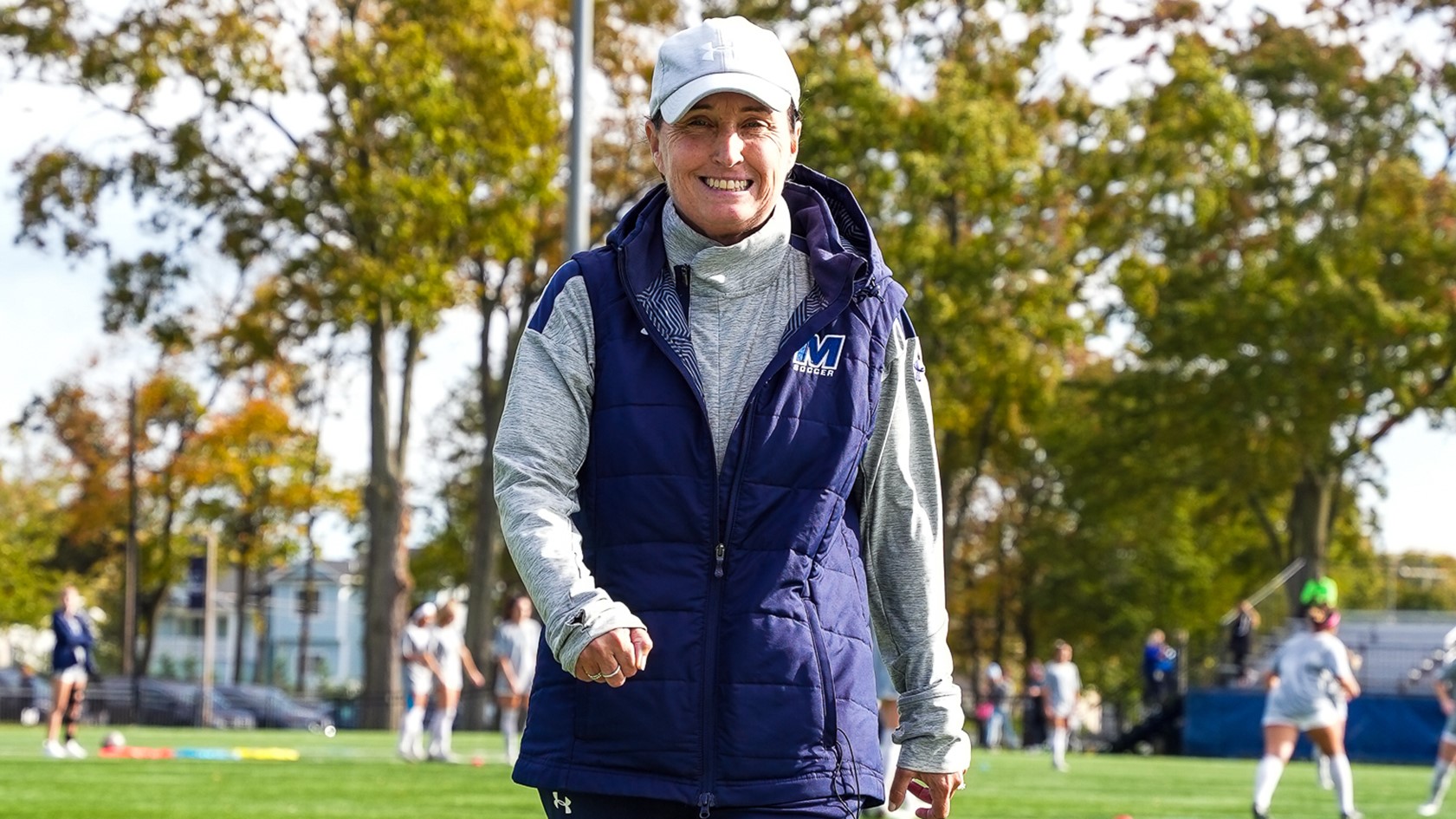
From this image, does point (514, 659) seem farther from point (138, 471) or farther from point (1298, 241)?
point (138, 471)

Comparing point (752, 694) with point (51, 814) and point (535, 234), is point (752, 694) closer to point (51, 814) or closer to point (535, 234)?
point (51, 814)

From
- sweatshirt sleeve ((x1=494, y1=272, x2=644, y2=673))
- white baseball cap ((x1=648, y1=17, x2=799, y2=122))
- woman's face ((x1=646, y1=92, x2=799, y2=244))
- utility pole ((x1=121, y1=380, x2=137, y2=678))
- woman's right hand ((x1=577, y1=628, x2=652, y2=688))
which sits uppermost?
utility pole ((x1=121, y1=380, x2=137, y2=678))

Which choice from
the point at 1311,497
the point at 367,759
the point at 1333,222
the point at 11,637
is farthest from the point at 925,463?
the point at 11,637

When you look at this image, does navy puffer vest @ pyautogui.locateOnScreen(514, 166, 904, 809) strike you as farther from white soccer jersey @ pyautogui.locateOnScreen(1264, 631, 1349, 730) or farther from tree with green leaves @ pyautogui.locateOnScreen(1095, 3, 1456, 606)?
tree with green leaves @ pyautogui.locateOnScreen(1095, 3, 1456, 606)

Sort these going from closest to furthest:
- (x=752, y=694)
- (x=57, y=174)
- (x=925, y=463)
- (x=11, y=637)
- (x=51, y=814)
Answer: (x=752, y=694) < (x=925, y=463) < (x=51, y=814) < (x=57, y=174) < (x=11, y=637)

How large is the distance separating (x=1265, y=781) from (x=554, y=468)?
48.5ft

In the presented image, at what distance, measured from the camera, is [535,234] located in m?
39.3

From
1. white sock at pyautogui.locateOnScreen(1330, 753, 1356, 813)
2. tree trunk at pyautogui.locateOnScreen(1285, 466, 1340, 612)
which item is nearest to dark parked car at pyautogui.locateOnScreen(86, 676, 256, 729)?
tree trunk at pyautogui.locateOnScreen(1285, 466, 1340, 612)

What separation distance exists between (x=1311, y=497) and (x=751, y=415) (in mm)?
42009

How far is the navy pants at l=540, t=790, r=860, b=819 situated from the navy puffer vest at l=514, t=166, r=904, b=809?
0.9 inches

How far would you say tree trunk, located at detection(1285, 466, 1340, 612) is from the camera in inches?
1710

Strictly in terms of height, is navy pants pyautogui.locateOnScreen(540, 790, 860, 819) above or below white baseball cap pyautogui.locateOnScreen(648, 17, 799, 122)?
below

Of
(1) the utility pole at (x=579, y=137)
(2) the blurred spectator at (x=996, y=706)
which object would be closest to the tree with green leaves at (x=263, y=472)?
(2) the blurred spectator at (x=996, y=706)

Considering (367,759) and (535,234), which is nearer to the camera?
(367,759)
